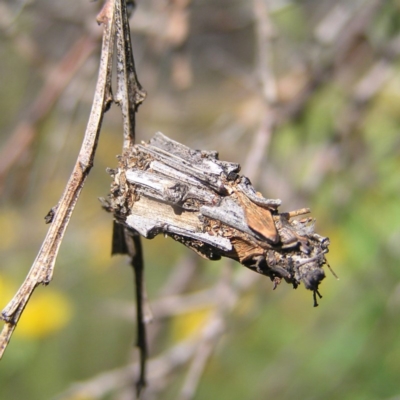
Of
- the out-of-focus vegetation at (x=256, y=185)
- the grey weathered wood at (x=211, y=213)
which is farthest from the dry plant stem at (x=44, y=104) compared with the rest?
the grey weathered wood at (x=211, y=213)

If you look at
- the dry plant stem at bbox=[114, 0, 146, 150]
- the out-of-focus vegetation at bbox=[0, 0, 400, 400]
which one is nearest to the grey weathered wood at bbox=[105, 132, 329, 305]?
the dry plant stem at bbox=[114, 0, 146, 150]

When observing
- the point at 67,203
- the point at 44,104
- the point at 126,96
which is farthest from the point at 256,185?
the point at 67,203

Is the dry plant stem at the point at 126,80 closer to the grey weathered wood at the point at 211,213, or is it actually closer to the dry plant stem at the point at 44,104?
the grey weathered wood at the point at 211,213

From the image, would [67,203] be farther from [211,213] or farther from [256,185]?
[256,185]

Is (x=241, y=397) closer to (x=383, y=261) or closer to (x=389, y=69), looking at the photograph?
(x=383, y=261)

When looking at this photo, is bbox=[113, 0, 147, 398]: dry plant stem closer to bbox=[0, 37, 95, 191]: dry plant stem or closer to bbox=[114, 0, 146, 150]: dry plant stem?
bbox=[114, 0, 146, 150]: dry plant stem

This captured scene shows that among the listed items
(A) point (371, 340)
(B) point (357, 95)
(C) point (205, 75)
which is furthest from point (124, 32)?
(C) point (205, 75)
